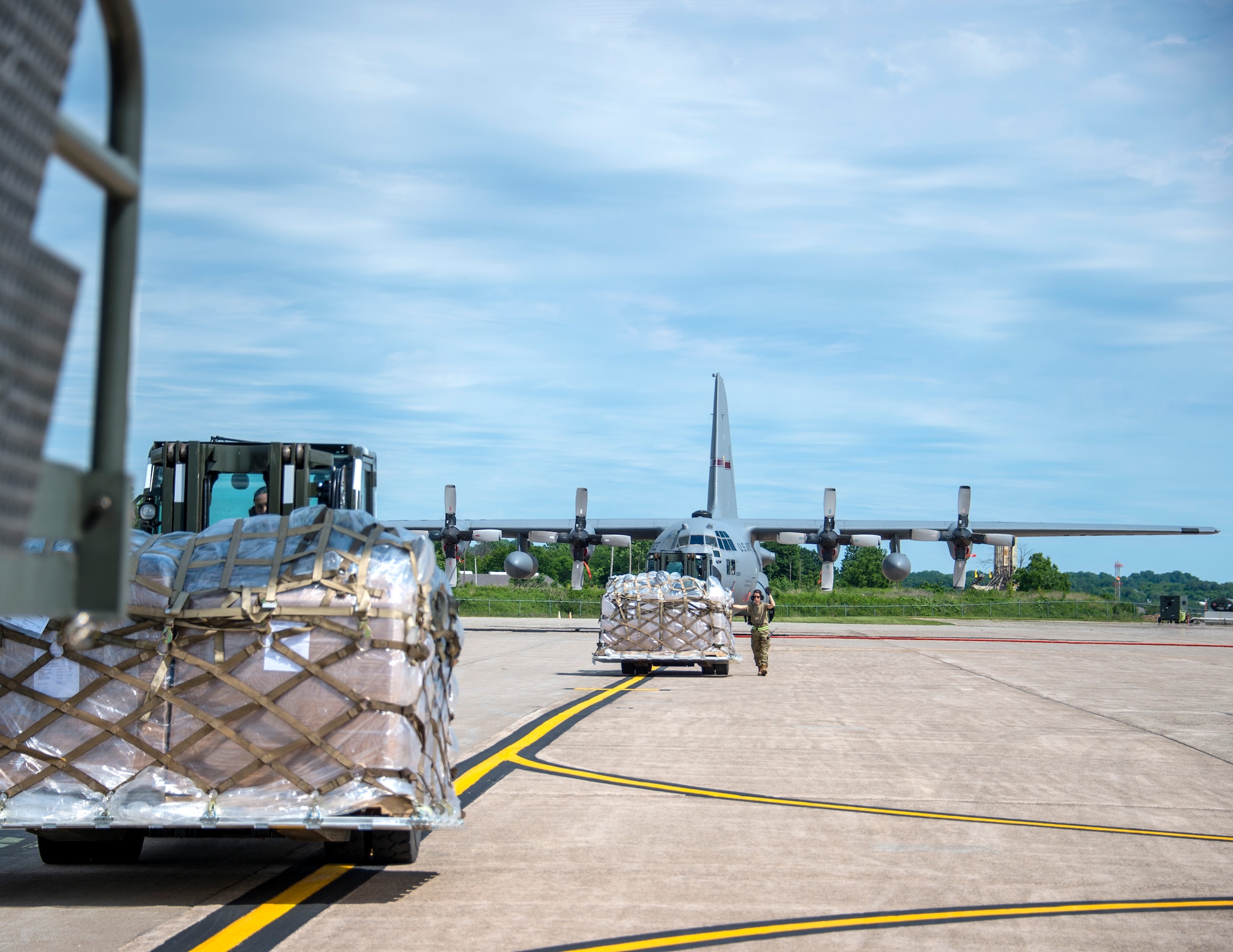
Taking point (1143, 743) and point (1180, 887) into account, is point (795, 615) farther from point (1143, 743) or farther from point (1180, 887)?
point (1180, 887)

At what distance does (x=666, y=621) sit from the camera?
2228 cm

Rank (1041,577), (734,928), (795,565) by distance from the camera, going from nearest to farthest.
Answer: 1. (734,928)
2. (1041,577)
3. (795,565)

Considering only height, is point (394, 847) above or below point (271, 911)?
above

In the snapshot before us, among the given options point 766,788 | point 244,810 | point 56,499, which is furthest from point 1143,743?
point 56,499

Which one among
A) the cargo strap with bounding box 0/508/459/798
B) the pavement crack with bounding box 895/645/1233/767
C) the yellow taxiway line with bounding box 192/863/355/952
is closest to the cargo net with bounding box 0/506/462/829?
the cargo strap with bounding box 0/508/459/798

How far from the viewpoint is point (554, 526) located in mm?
47781

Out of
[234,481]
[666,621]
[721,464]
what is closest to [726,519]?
[721,464]

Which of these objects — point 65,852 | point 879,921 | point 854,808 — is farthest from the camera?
point 854,808

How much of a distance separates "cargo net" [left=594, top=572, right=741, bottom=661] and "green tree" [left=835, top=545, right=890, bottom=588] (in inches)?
4413

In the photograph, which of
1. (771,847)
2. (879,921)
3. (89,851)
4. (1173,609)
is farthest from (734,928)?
(1173,609)

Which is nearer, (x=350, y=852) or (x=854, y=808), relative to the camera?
(x=350, y=852)

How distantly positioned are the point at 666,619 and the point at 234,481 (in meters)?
12.4

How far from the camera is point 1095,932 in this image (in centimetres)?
591

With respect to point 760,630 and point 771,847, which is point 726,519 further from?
point 771,847
